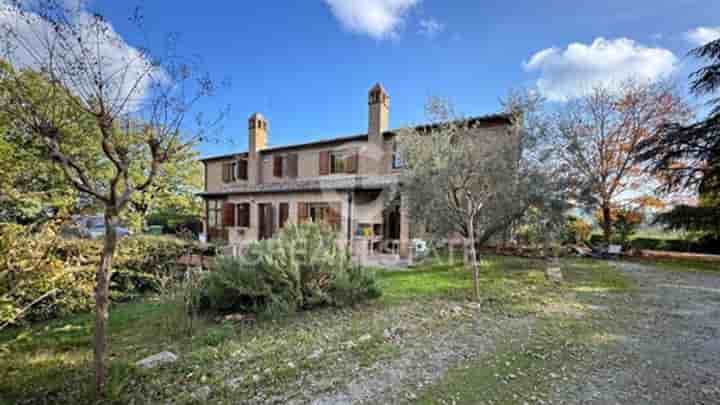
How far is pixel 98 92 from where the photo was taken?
9.35 ft

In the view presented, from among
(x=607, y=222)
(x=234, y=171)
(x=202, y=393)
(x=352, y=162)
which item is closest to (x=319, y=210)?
(x=352, y=162)

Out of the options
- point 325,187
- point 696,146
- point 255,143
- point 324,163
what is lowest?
point 325,187

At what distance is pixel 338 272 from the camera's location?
598cm

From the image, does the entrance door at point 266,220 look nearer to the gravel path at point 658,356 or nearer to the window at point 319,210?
the window at point 319,210

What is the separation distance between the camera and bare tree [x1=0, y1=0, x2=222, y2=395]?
2.76m

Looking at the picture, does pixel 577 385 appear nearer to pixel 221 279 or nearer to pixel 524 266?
pixel 221 279

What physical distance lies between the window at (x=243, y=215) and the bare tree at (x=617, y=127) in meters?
17.4

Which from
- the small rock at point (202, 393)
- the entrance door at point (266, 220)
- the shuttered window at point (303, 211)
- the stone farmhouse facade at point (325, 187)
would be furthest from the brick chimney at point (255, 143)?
the small rock at point (202, 393)

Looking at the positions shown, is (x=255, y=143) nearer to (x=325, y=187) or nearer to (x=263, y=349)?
(x=325, y=187)

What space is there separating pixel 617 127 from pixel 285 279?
60.3 ft

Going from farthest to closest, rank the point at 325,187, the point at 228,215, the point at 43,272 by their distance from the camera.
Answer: the point at 228,215, the point at 325,187, the point at 43,272

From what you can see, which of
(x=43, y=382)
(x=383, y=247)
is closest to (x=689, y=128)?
(x=383, y=247)

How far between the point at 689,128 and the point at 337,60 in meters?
15.3

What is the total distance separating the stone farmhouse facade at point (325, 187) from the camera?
13.0 meters
